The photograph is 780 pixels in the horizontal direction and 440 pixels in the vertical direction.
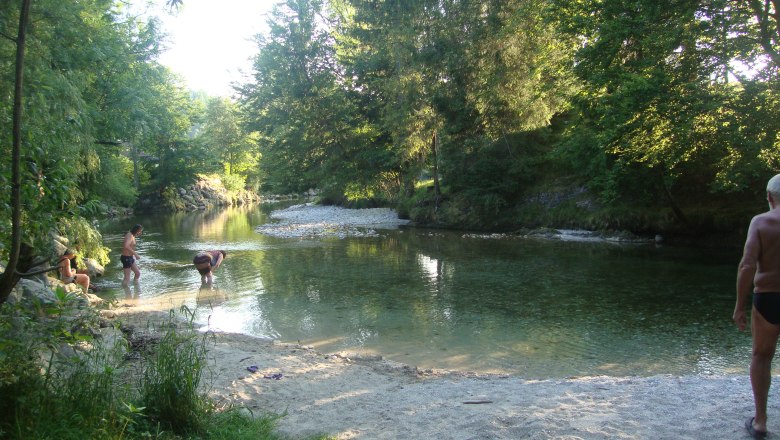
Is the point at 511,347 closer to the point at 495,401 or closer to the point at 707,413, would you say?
the point at 495,401

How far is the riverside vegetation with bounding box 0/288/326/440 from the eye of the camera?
3359 millimetres

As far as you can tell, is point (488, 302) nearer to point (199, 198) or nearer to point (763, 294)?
point (763, 294)

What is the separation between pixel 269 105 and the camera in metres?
37.6

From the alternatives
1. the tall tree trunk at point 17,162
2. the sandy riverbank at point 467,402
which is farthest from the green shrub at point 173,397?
the tall tree trunk at point 17,162

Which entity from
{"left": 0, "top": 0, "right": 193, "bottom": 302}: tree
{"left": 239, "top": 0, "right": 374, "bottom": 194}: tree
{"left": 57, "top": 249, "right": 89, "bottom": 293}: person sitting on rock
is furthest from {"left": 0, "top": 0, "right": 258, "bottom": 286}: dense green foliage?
{"left": 239, "top": 0, "right": 374, "bottom": 194}: tree

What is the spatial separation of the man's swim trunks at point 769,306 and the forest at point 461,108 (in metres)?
5.73

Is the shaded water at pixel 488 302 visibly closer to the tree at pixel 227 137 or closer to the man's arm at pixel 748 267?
the man's arm at pixel 748 267

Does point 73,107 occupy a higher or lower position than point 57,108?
higher

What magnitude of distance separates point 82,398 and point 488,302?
9120 mm

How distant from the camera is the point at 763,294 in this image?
4.27m

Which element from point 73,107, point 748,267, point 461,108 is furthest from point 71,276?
point 461,108

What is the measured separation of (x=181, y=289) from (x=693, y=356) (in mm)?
11632

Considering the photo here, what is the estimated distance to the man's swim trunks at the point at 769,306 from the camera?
418 cm

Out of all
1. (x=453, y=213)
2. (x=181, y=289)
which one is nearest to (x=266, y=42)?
(x=453, y=213)
